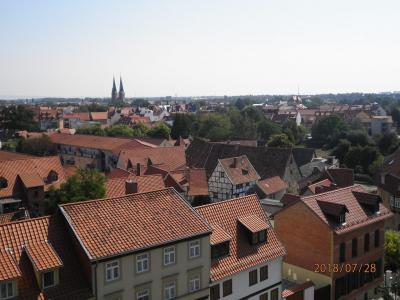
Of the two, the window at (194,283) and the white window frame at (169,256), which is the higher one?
the white window frame at (169,256)

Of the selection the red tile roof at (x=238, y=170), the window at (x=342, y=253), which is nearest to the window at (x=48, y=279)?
the window at (x=342, y=253)

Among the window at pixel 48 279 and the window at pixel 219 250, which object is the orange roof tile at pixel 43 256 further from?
the window at pixel 219 250

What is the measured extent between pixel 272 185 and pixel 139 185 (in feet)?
62.7

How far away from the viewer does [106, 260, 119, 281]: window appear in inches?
780

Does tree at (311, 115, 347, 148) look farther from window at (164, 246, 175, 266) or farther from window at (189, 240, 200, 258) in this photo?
window at (164, 246, 175, 266)

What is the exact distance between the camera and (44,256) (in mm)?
19188

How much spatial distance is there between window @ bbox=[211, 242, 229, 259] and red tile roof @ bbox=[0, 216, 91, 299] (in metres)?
6.86

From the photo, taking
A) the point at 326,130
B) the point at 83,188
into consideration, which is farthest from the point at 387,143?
the point at 83,188

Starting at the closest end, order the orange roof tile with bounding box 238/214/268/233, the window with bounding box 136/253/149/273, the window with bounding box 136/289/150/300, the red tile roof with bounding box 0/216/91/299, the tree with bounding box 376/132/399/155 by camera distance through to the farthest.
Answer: the red tile roof with bounding box 0/216/91/299, the window with bounding box 136/253/149/273, the window with bounding box 136/289/150/300, the orange roof tile with bounding box 238/214/268/233, the tree with bounding box 376/132/399/155

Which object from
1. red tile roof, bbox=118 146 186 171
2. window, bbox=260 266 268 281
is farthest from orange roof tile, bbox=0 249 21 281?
red tile roof, bbox=118 146 186 171

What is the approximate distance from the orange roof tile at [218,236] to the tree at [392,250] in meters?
16.8

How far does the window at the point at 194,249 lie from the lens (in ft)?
73.9

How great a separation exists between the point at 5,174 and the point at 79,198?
A: 17.3 m

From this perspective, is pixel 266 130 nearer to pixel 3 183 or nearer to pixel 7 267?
pixel 3 183
